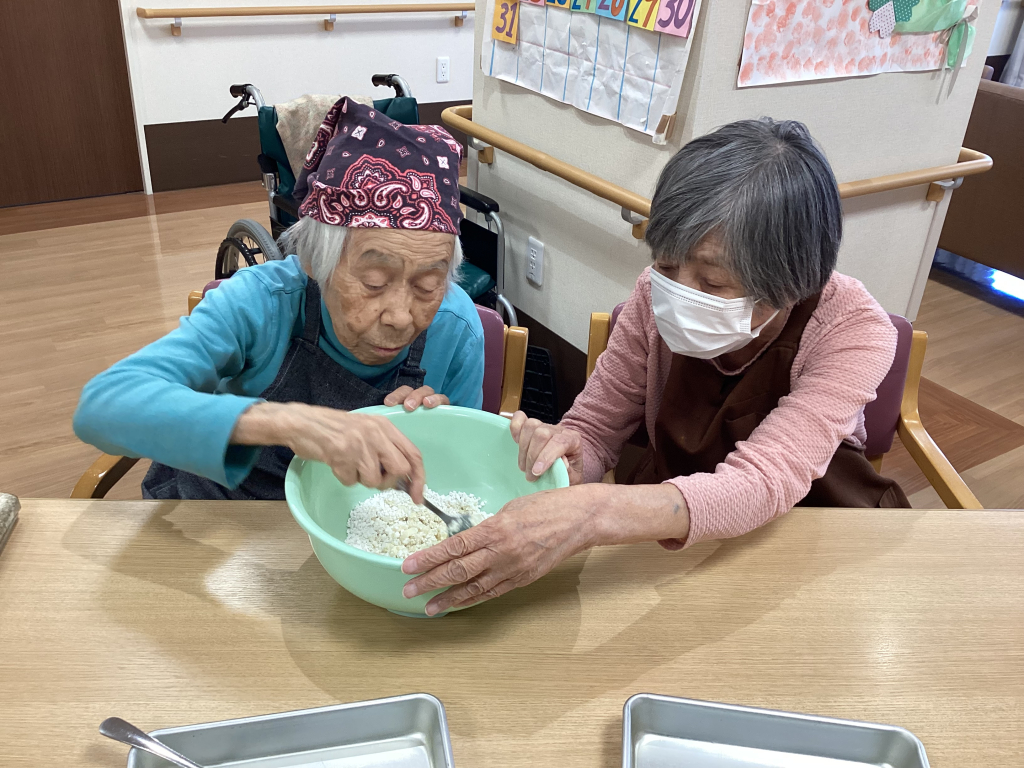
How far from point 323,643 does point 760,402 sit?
0.77 meters

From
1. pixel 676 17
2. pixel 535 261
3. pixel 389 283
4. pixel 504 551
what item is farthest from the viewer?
pixel 535 261

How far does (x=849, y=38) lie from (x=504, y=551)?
5.51ft

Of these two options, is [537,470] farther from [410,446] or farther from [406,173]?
[406,173]

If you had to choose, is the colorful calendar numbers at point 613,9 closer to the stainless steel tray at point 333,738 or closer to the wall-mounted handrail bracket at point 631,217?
the wall-mounted handrail bracket at point 631,217

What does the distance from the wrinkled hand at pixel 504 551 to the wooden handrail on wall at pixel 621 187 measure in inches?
42.1

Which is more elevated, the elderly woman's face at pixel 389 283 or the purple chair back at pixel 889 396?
the elderly woman's face at pixel 389 283

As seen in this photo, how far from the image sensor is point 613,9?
77.3 inches

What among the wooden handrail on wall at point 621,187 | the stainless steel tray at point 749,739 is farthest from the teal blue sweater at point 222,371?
the wooden handrail on wall at point 621,187

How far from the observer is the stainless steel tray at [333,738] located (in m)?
0.79

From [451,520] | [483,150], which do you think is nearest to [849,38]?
[483,150]

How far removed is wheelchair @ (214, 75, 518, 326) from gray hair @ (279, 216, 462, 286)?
960mm

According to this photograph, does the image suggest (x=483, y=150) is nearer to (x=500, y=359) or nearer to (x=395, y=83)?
(x=395, y=83)

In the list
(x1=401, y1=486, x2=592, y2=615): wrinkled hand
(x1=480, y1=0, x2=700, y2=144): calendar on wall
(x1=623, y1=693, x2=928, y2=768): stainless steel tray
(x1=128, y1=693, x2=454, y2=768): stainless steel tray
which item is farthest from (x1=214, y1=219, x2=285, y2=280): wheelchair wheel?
(x1=623, y1=693, x2=928, y2=768): stainless steel tray

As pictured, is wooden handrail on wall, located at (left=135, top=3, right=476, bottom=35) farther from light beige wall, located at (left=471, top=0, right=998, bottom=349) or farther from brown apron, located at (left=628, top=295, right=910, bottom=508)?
brown apron, located at (left=628, top=295, right=910, bottom=508)
